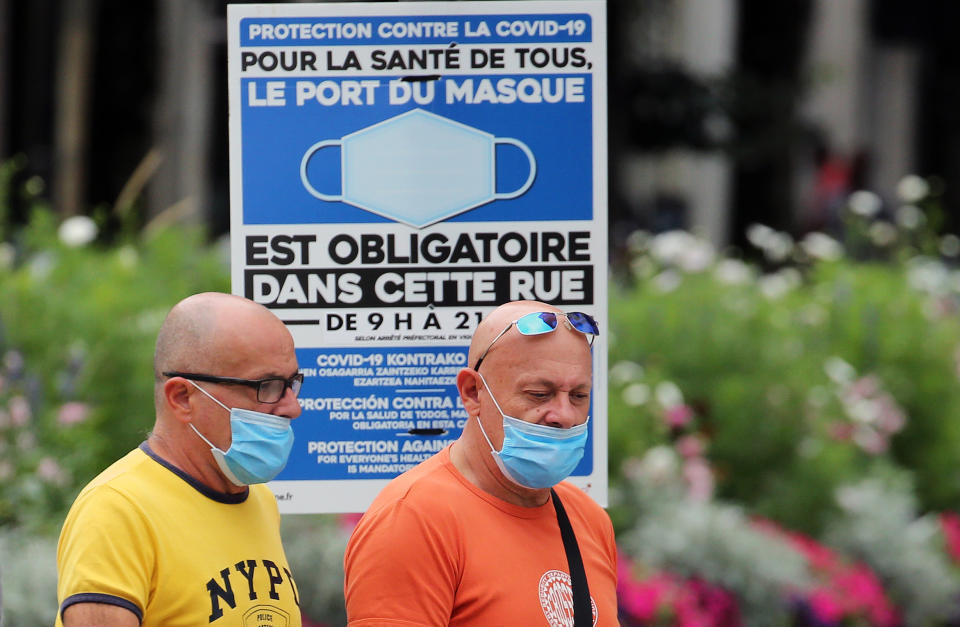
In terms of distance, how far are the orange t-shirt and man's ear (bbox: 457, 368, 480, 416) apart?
13 cm

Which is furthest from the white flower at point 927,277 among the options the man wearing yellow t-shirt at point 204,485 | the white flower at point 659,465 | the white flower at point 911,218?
the man wearing yellow t-shirt at point 204,485

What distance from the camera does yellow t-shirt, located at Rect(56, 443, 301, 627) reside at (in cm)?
236

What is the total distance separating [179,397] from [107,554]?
334 millimetres

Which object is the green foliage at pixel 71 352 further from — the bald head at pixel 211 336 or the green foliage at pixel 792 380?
the bald head at pixel 211 336

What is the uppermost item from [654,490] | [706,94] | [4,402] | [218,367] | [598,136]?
[706,94]

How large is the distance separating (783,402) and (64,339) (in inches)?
137

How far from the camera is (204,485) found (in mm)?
2574

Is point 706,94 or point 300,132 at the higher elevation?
point 706,94

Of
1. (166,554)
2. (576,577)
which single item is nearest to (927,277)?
(576,577)

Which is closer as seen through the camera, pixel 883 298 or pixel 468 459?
pixel 468 459

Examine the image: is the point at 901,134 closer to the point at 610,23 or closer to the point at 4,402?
the point at 610,23

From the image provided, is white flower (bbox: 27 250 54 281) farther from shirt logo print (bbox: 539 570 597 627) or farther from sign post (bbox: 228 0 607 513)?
shirt logo print (bbox: 539 570 597 627)

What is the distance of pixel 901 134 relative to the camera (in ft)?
68.0

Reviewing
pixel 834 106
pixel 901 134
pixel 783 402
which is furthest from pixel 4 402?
pixel 901 134
